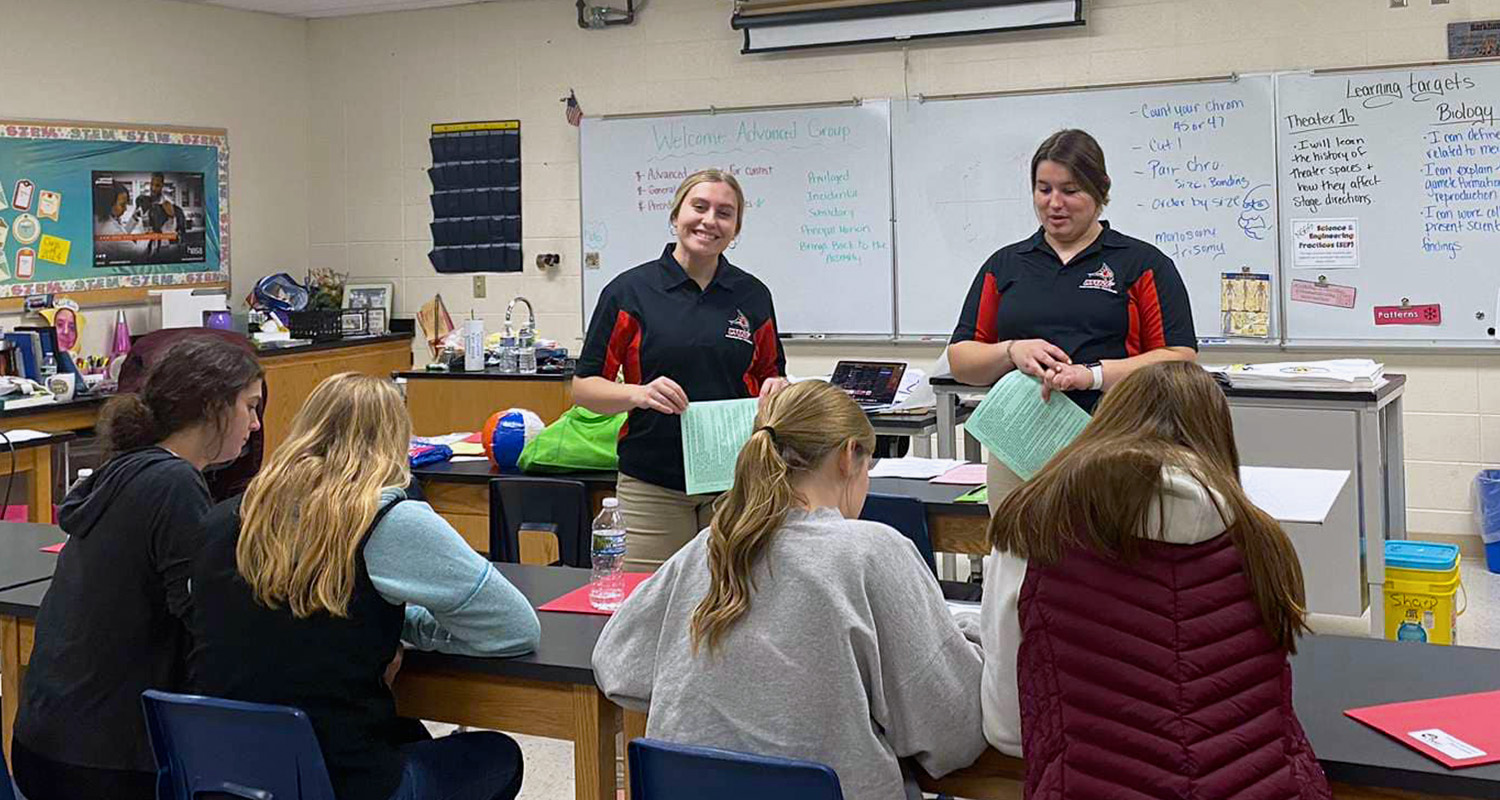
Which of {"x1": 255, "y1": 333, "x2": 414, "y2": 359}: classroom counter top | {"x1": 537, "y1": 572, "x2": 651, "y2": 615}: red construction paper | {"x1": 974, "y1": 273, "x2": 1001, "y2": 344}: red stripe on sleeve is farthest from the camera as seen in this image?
{"x1": 255, "y1": 333, "x2": 414, "y2": 359}: classroom counter top

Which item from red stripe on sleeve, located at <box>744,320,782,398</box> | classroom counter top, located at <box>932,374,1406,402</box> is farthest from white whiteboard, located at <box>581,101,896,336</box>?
red stripe on sleeve, located at <box>744,320,782,398</box>

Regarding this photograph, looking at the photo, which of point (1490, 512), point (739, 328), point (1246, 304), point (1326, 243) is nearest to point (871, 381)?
point (1246, 304)

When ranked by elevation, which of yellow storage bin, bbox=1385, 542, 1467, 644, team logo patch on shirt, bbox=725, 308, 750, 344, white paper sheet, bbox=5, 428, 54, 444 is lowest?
yellow storage bin, bbox=1385, 542, 1467, 644

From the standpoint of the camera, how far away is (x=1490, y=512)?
18.2ft

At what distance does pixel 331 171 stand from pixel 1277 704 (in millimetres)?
7208

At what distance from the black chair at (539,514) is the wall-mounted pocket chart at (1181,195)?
3122 millimetres

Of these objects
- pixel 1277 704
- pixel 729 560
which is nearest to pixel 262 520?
pixel 729 560

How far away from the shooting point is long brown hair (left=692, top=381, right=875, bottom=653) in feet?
6.11

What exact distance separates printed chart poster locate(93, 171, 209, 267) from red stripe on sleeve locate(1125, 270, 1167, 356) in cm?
559

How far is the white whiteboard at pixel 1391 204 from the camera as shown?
554 centimetres

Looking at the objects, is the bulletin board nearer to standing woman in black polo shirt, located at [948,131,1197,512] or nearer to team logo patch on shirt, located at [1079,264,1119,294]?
standing woman in black polo shirt, located at [948,131,1197,512]

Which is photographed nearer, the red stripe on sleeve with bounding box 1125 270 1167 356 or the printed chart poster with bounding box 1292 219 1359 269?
the red stripe on sleeve with bounding box 1125 270 1167 356

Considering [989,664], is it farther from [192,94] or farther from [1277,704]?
[192,94]

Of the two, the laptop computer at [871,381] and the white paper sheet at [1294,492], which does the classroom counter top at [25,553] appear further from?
the laptop computer at [871,381]
